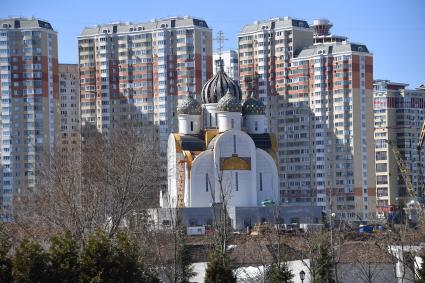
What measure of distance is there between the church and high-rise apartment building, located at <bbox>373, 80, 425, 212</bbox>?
4025cm

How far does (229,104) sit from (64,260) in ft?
189

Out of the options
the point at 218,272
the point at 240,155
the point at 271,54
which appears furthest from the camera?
the point at 271,54

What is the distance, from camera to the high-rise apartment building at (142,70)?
126 metres

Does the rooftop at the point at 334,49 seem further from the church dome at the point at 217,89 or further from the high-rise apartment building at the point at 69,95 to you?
the high-rise apartment building at the point at 69,95

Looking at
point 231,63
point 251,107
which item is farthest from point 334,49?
point 231,63

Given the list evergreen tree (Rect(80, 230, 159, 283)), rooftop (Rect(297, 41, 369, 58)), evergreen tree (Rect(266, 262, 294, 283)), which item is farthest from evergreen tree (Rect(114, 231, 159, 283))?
rooftop (Rect(297, 41, 369, 58))

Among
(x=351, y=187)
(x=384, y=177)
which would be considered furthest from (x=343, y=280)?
(x=384, y=177)

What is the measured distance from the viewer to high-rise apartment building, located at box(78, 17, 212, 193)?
12550 centimetres

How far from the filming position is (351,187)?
124m

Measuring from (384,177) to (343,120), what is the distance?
15.5 meters

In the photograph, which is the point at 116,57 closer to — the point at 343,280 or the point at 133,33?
the point at 133,33

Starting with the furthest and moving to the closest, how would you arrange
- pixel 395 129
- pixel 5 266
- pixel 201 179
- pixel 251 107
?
pixel 395 129
pixel 251 107
pixel 201 179
pixel 5 266

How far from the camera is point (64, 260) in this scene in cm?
4034

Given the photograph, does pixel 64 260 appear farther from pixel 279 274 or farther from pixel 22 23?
pixel 22 23
